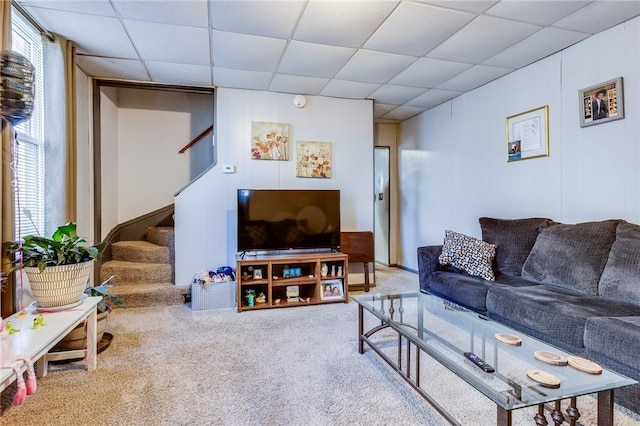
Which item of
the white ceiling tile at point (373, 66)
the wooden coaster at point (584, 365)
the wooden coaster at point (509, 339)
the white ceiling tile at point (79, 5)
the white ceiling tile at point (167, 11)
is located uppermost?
the white ceiling tile at point (373, 66)

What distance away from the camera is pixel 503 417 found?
44.9 inches

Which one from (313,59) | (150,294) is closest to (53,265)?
(150,294)

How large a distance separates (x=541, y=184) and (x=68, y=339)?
13.3 feet

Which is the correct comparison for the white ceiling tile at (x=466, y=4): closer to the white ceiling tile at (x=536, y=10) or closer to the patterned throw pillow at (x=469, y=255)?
the white ceiling tile at (x=536, y=10)

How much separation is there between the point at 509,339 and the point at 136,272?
3.64 m

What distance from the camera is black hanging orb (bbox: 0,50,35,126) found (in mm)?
1693

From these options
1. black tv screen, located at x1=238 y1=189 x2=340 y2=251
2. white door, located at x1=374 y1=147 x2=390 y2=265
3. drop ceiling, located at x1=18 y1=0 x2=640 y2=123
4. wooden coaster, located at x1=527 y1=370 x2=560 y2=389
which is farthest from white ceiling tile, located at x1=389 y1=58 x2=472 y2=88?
wooden coaster, located at x1=527 y1=370 x2=560 y2=389

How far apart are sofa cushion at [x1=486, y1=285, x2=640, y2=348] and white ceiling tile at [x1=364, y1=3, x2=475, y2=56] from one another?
2035mm

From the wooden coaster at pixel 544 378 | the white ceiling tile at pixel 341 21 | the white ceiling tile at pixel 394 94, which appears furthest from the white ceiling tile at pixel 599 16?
the wooden coaster at pixel 544 378

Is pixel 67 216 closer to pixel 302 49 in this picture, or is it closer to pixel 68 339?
pixel 68 339

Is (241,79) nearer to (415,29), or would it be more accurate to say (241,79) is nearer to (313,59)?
(313,59)

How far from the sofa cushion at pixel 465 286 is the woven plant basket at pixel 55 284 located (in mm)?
2787

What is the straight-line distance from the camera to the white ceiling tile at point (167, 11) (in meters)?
2.18

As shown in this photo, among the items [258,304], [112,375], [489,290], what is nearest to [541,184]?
[489,290]
